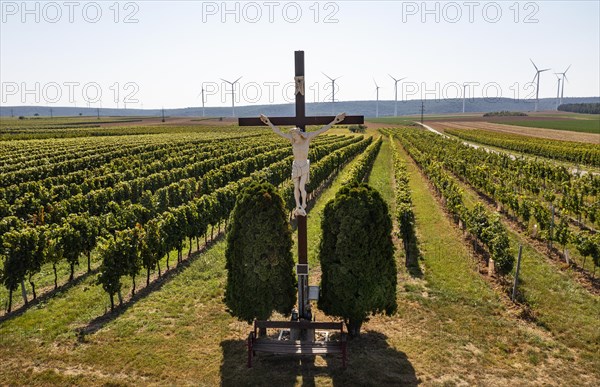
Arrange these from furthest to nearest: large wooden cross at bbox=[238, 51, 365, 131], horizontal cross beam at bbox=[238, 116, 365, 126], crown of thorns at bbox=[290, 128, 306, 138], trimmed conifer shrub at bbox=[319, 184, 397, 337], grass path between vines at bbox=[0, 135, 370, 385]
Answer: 1. trimmed conifer shrub at bbox=[319, 184, 397, 337]
2. horizontal cross beam at bbox=[238, 116, 365, 126]
3. large wooden cross at bbox=[238, 51, 365, 131]
4. grass path between vines at bbox=[0, 135, 370, 385]
5. crown of thorns at bbox=[290, 128, 306, 138]

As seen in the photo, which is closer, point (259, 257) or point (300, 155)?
point (300, 155)

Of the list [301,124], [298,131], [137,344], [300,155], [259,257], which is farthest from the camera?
[137,344]

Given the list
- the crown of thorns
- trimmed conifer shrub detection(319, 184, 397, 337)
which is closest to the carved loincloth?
Answer: the crown of thorns

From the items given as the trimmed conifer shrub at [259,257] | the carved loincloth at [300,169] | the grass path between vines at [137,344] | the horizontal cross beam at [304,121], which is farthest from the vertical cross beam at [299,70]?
the grass path between vines at [137,344]

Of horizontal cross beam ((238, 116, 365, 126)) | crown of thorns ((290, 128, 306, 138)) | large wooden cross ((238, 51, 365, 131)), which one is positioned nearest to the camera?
crown of thorns ((290, 128, 306, 138))

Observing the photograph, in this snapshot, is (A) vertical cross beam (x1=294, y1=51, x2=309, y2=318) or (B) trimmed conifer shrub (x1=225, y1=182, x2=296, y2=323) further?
(B) trimmed conifer shrub (x1=225, y1=182, x2=296, y2=323)

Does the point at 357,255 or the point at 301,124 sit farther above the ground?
the point at 301,124

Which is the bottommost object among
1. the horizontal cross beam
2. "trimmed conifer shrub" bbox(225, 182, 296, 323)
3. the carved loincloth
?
"trimmed conifer shrub" bbox(225, 182, 296, 323)

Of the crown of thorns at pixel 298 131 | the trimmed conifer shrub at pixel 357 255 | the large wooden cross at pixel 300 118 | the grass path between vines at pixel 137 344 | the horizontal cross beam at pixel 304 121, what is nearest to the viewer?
the crown of thorns at pixel 298 131

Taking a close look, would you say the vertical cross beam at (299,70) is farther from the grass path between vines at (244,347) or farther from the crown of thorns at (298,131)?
the grass path between vines at (244,347)

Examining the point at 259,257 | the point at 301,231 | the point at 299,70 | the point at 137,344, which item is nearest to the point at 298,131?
the point at 299,70

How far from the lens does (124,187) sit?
35.0 metres

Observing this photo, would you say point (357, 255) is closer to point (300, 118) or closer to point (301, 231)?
point (301, 231)

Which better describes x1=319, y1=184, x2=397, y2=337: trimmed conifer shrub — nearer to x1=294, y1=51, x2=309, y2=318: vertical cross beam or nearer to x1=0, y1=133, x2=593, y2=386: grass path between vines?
x1=294, y1=51, x2=309, y2=318: vertical cross beam
